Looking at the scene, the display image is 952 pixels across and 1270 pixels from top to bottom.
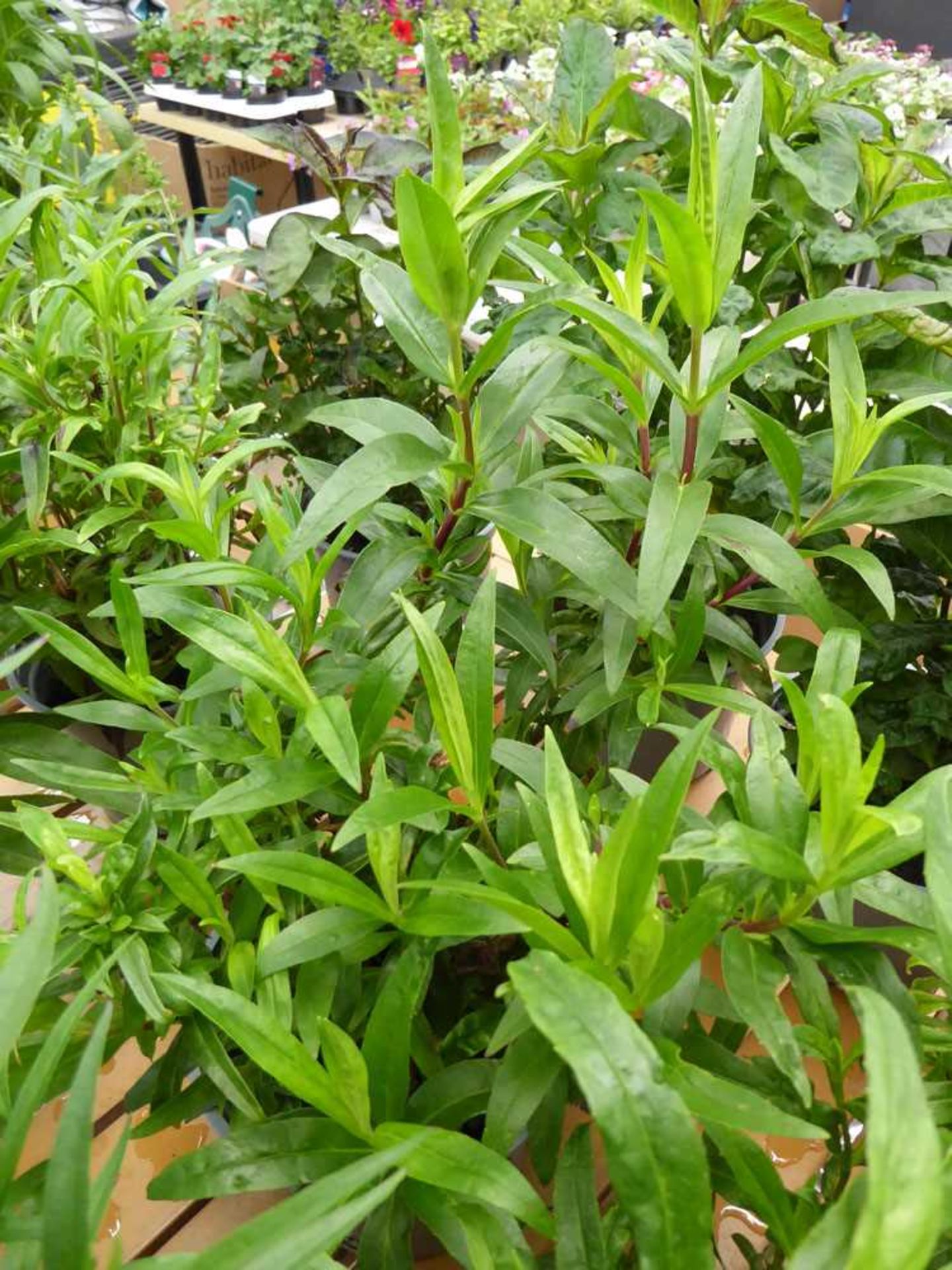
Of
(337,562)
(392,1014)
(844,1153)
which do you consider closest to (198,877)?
(392,1014)

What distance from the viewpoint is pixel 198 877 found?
1.73 ft

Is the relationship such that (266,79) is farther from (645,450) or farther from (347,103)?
(645,450)

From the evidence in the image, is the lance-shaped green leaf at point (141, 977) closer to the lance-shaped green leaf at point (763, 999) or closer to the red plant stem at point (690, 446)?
the lance-shaped green leaf at point (763, 999)

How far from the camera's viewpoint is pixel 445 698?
0.51 meters

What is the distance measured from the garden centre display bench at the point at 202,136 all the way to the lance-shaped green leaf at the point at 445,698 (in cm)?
298

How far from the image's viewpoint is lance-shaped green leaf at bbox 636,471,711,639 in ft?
1.76

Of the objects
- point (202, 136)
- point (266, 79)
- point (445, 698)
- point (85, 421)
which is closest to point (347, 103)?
point (266, 79)

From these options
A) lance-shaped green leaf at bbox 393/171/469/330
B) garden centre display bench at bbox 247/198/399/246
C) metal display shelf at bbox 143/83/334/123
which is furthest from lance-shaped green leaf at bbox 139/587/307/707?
metal display shelf at bbox 143/83/334/123

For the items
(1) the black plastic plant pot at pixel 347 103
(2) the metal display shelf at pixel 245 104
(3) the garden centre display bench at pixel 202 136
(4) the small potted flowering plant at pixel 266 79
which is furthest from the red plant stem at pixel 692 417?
(1) the black plastic plant pot at pixel 347 103

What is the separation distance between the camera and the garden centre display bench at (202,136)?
10.8 ft

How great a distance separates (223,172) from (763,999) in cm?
404

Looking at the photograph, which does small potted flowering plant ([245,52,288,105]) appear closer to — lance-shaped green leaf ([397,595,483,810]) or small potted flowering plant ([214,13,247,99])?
small potted flowering plant ([214,13,247,99])

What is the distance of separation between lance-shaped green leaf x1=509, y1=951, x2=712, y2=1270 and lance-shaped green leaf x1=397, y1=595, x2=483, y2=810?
20 cm

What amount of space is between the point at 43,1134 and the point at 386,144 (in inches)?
41.5
